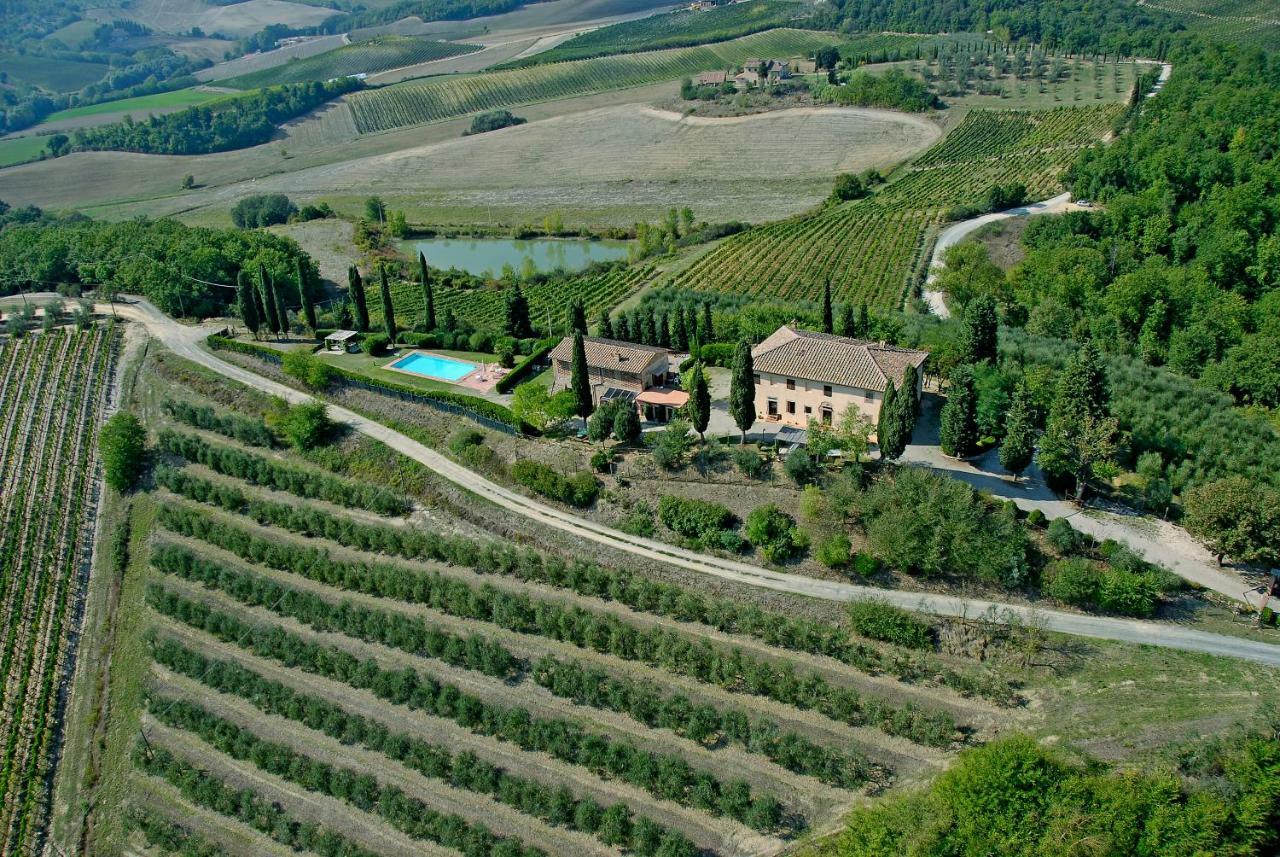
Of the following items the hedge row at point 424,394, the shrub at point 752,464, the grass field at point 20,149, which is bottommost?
the shrub at point 752,464

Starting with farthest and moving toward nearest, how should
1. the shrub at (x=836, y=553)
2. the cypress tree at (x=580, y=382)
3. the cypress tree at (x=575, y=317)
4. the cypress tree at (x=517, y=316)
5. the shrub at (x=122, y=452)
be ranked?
1. the cypress tree at (x=517, y=316)
2. the cypress tree at (x=575, y=317)
3. the shrub at (x=122, y=452)
4. the cypress tree at (x=580, y=382)
5. the shrub at (x=836, y=553)

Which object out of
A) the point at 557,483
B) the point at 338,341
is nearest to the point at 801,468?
the point at 557,483

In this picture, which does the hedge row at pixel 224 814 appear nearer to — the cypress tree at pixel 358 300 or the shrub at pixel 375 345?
the shrub at pixel 375 345

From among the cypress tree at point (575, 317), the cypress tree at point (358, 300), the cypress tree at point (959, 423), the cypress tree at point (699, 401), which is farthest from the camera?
the cypress tree at point (358, 300)

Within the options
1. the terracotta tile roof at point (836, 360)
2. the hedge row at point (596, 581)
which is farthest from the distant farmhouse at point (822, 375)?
the hedge row at point (596, 581)

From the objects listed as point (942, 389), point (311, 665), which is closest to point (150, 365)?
point (311, 665)

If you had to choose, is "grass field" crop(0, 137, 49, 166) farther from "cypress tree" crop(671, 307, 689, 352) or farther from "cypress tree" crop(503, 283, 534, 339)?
"cypress tree" crop(671, 307, 689, 352)
